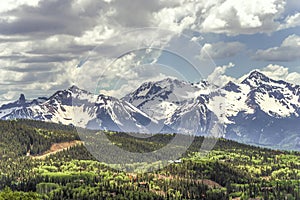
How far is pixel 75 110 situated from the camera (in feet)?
368

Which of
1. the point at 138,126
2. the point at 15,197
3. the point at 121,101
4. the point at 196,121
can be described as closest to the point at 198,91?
the point at 196,121

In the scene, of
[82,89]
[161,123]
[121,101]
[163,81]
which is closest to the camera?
[82,89]

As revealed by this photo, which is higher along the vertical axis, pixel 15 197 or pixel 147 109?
pixel 147 109

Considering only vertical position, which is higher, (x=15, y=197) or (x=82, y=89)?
(x=82, y=89)

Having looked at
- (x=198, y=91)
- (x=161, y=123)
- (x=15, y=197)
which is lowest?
(x=15, y=197)

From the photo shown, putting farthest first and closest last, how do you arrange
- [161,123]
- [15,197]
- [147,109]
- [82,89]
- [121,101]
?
[15,197] → [147,109] → [161,123] → [121,101] → [82,89]

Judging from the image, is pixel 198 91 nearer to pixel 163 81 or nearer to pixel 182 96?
pixel 182 96

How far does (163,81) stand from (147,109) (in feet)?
146

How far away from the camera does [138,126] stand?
160 metres

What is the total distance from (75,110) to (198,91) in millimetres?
34945

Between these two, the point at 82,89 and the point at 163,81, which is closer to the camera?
the point at 82,89

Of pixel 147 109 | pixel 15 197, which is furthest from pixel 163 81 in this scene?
pixel 15 197

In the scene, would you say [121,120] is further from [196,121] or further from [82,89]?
[82,89]

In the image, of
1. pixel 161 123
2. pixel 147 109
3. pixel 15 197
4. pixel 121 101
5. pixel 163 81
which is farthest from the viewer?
pixel 15 197
